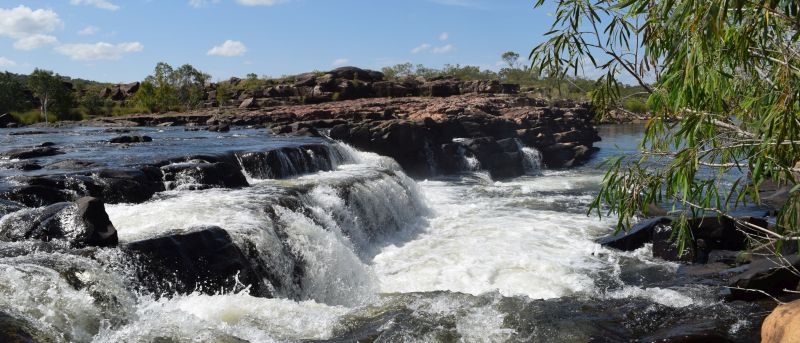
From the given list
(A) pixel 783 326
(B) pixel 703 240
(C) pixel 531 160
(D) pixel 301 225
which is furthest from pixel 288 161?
(C) pixel 531 160

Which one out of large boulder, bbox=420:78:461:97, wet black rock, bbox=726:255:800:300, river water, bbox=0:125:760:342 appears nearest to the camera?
river water, bbox=0:125:760:342

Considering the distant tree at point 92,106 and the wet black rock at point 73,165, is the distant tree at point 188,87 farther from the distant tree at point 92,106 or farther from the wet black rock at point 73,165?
the wet black rock at point 73,165

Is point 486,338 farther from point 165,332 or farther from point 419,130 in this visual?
point 419,130

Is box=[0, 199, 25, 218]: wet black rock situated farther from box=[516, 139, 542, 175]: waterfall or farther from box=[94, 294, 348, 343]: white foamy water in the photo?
box=[516, 139, 542, 175]: waterfall

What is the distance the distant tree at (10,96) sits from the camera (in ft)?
145

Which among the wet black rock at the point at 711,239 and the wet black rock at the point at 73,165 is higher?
the wet black rock at the point at 73,165

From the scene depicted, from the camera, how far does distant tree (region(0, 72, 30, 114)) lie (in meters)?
44.3

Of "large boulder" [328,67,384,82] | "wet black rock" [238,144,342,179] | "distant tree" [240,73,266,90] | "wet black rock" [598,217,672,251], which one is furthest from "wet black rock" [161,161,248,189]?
"distant tree" [240,73,266,90]

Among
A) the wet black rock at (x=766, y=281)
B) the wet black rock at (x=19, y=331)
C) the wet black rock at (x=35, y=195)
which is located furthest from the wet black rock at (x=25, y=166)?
the wet black rock at (x=766, y=281)

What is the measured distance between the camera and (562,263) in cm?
1134

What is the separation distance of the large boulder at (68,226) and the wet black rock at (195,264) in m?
0.53

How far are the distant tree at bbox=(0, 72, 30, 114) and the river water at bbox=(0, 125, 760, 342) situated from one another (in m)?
35.2

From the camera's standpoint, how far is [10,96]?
44844 mm

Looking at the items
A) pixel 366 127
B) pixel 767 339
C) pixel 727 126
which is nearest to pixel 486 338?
pixel 767 339
